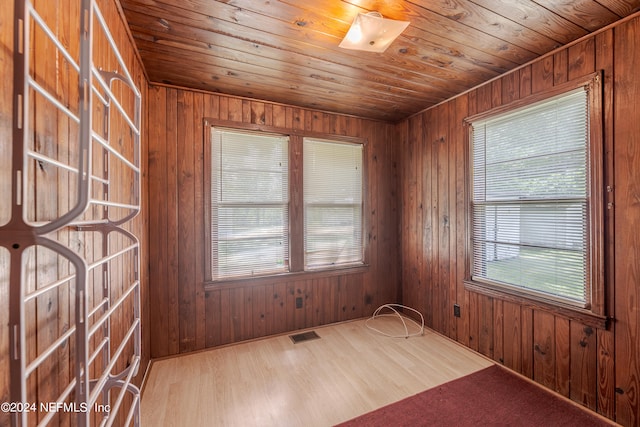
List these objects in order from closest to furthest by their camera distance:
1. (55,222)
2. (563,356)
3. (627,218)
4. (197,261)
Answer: (55,222)
(627,218)
(563,356)
(197,261)

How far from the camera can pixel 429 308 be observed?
2.95 m

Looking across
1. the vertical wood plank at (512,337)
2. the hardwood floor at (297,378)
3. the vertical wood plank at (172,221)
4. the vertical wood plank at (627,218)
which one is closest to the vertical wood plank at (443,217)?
the hardwood floor at (297,378)

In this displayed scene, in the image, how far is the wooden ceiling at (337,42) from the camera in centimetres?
149

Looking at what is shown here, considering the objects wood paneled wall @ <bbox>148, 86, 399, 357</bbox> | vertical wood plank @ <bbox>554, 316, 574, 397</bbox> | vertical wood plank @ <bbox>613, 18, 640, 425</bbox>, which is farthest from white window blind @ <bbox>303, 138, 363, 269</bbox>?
vertical wood plank @ <bbox>613, 18, 640, 425</bbox>

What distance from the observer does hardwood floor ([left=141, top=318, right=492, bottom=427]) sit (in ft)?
5.72

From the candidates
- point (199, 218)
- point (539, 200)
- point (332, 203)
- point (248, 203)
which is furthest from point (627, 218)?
point (199, 218)

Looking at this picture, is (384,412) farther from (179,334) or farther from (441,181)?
(441,181)

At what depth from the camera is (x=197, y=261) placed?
8.18 feet

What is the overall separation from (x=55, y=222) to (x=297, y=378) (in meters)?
1.99

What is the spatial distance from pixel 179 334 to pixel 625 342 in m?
3.16

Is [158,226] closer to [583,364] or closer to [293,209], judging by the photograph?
[293,209]

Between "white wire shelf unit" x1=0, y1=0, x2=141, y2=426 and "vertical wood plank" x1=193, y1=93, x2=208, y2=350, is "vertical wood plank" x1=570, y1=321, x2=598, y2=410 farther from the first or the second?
"vertical wood plank" x1=193, y1=93, x2=208, y2=350

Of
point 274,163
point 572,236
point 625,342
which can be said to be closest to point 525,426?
point 625,342

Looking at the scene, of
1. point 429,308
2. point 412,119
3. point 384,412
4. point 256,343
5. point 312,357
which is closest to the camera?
point 384,412
